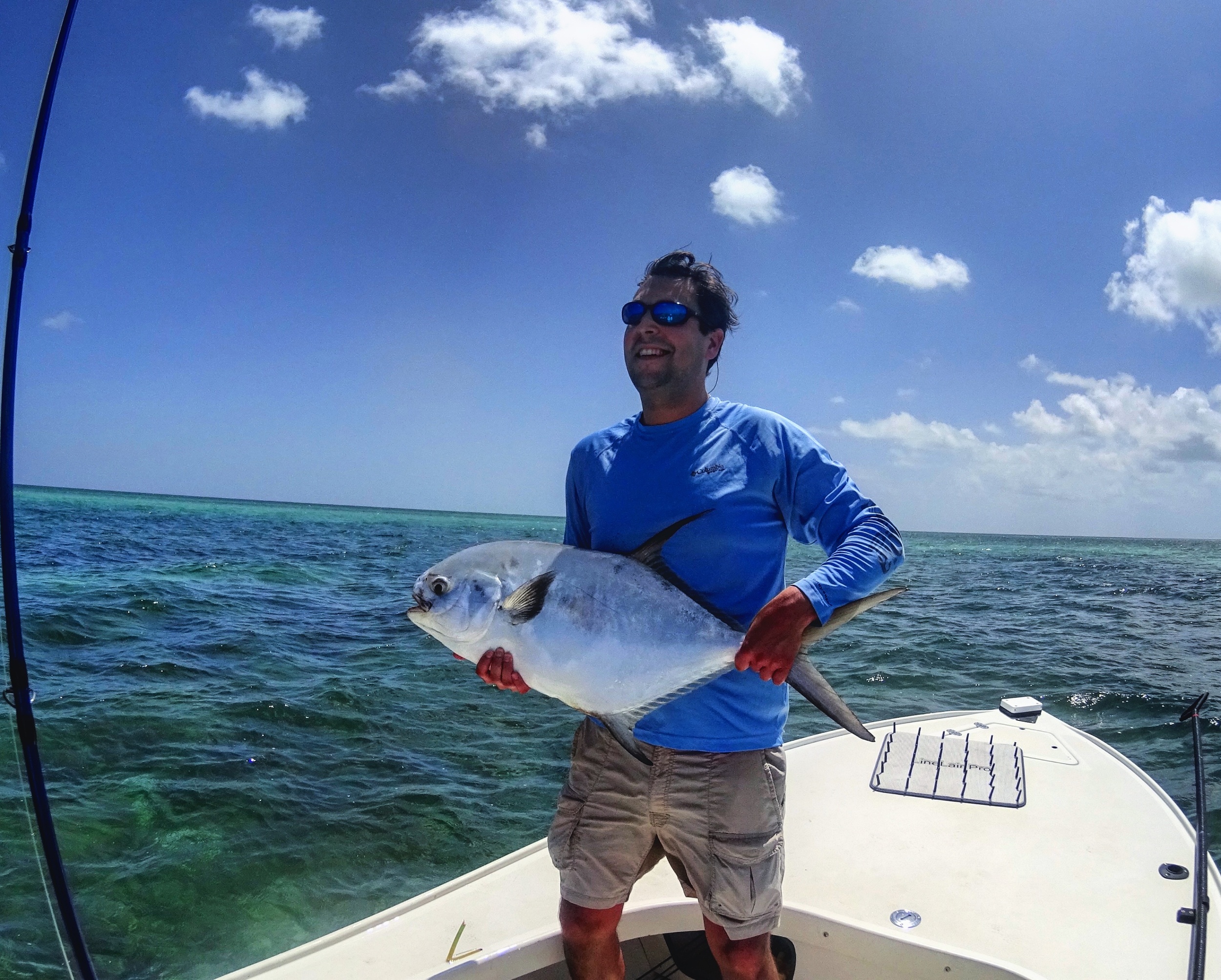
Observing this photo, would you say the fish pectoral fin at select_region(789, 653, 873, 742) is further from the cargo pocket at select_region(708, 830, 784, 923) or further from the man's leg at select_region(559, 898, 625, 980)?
the man's leg at select_region(559, 898, 625, 980)

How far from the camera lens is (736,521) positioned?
2.17 meters

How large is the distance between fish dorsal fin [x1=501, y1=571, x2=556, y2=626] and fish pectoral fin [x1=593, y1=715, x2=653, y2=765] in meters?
0.31

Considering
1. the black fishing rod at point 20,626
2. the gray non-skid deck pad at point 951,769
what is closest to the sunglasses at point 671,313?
the black fishing rod at point 20,626

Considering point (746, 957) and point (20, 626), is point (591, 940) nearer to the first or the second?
point (746, 957)

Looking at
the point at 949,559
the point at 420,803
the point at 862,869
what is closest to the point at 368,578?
the point at 420,803

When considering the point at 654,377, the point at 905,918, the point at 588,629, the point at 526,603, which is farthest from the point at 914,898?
the point at 654,377

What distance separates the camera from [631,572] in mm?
2092

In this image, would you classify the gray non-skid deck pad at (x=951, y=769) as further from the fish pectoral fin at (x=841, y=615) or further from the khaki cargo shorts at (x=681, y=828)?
the fish pectoral fin at (x=841, y=615)

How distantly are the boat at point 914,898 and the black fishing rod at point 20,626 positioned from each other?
809 millimetres

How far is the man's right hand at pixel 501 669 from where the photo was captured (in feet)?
6.66

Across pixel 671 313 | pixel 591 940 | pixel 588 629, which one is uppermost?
pixel 671 313

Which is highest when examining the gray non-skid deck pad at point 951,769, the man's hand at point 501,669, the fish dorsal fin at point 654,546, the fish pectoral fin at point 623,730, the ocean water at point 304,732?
the fish dorsal fin at point 654,546

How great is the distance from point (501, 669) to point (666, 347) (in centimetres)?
99

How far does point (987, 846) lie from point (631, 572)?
2272mm
